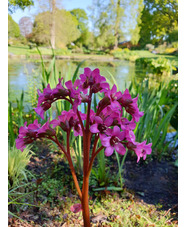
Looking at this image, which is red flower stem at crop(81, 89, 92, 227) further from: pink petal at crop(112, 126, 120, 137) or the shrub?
the shrub

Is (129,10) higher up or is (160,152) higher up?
(129,10)

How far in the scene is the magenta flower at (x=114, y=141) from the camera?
1.10 feet

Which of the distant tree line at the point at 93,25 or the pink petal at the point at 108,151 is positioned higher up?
the distant tree line at the point at 93,25

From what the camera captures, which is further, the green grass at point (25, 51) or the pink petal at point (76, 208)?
the green grass at point (25, 51)

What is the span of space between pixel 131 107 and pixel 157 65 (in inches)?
63.4

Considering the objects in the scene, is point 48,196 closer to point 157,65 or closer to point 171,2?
point 157,65

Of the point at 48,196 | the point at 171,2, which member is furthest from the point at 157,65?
the point at 48,196

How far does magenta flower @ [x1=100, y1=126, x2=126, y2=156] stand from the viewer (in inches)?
13.2

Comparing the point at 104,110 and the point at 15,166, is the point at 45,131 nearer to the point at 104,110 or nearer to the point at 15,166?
the point at 104,110

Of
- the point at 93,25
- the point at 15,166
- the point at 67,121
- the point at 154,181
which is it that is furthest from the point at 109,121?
the point at 93,25

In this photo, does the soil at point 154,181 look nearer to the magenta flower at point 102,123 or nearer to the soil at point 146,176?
the soil at point 146,176

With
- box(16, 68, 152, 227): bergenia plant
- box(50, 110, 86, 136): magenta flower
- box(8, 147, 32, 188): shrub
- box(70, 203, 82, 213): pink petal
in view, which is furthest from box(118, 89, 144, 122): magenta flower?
box(8, 147, 32, 188): shrub

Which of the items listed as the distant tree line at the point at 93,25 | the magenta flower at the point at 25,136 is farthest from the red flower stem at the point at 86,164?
the distant tree line at the point at 93,25

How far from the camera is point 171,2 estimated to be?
1731 millimetres
